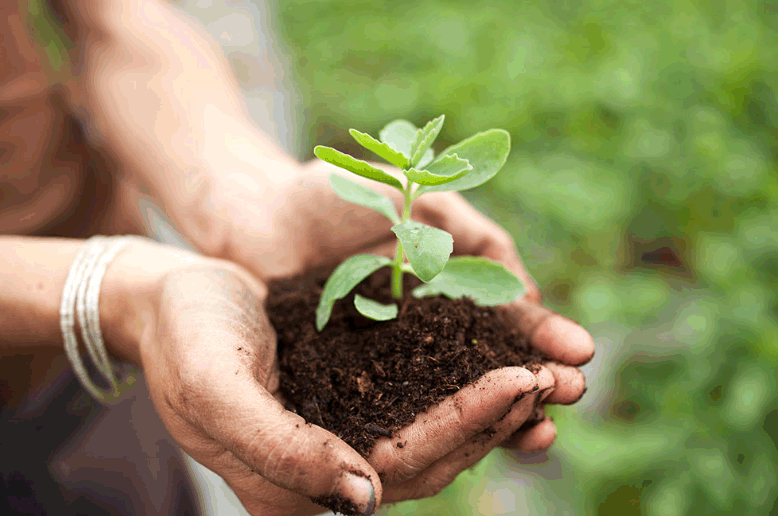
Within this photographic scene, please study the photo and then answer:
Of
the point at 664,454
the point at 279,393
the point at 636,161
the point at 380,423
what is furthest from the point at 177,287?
the point at 636,161

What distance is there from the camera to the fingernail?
959 millimetres

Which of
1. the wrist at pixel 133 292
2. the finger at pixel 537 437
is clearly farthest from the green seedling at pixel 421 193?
the wrist at pixel 133 292

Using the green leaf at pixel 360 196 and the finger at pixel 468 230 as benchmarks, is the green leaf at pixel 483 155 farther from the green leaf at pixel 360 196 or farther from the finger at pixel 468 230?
the finger at pixel 468 230

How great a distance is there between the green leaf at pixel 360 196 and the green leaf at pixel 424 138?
0.17m

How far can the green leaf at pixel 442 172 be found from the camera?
1.18m

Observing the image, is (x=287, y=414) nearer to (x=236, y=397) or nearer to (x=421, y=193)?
(x=236, y=397)

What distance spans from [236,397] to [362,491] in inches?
11.6

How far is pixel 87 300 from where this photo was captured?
146 centimetres

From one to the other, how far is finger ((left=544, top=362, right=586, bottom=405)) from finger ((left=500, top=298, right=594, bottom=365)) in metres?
0.06

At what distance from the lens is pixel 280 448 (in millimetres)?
988

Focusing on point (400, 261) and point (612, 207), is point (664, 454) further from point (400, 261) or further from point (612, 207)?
point (400, 261)

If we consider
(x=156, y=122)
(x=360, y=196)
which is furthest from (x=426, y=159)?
(x=156, y=122)

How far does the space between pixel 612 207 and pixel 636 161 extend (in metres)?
0.33

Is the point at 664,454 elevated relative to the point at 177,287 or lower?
lower
